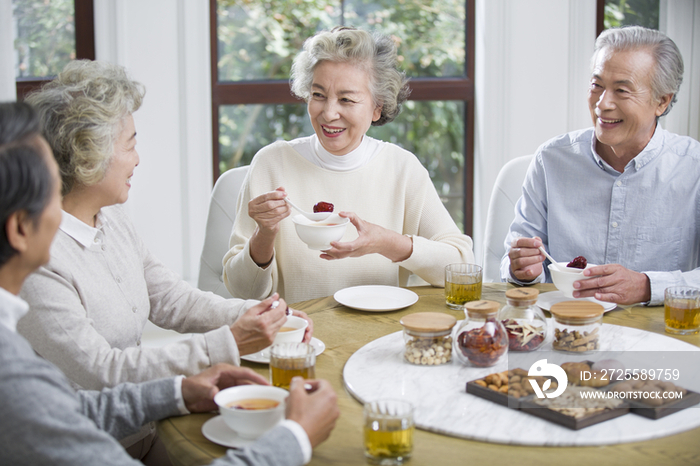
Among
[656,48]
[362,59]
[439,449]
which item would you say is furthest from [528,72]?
[439,449]

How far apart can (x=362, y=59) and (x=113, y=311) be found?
1.17 m

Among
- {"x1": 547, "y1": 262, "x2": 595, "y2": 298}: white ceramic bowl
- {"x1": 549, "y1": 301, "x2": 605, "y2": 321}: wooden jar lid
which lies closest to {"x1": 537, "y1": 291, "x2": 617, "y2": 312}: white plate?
{"x1": 547, "y1": 262, "x2": 595, "y2": 298}: white ceramic bowl

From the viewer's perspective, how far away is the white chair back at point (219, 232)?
254cm

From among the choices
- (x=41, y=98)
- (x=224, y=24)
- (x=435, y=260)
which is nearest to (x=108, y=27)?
(x=224, y=24)

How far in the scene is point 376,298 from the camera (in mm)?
1905

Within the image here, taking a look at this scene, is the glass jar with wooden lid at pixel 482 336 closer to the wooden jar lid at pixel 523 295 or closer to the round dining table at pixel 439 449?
the wooden jar lid at pixel 523 295

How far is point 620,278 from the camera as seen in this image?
5.74 ft

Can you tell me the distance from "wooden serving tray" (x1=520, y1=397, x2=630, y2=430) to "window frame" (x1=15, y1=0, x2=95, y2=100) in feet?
9.72

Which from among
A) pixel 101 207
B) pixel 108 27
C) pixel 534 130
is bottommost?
pixel 101 207

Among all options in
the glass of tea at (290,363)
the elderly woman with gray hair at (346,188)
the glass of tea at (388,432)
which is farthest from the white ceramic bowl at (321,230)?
the glass of tea at (388,432)

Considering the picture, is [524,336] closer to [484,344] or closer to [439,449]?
[484,344]

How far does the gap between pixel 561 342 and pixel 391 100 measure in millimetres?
1175

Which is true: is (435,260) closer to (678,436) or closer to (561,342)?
(561,342)

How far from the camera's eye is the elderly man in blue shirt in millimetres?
2105
